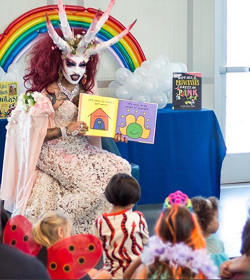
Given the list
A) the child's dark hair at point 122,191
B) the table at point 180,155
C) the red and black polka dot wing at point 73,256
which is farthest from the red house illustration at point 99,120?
the red and black polka dot wing at point 73,256

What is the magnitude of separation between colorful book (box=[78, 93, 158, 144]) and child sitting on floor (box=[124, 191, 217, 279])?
1.85m

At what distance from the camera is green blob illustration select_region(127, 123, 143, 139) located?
12.4 feet

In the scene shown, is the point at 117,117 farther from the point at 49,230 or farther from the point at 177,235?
the point at 177,235

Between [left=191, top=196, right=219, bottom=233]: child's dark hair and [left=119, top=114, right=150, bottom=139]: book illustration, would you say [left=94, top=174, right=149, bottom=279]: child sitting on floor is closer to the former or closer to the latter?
[left=191, top=196, right=219, bottom=233]: child's dark hair

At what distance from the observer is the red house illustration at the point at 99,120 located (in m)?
3.67

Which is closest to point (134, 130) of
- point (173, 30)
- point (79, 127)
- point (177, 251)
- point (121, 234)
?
point (79, 127)

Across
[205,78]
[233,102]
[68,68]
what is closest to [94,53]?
[68,68]

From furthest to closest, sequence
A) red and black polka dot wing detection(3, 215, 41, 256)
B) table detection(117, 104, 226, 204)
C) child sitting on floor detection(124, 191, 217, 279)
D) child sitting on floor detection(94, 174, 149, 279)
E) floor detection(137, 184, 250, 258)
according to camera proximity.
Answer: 1. table detection(117, 104, 226, 204)
2. floor detection(137, 184, 250, 258)
3. child sitting on floor detection(94, 174, 149, 279)
4. red and black polka dot wing detection(3, 215, 41, 256)
5. child sitting on floor detection(124, 191, 217, 279)

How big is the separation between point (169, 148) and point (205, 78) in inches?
47.3

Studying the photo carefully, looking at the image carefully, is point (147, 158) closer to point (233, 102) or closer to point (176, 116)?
point (176, 116)

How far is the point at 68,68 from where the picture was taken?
369 centimetres

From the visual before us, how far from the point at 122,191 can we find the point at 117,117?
1.29 m

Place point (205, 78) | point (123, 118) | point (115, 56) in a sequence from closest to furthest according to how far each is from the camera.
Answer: point (123, 118)
point (115, 56)
point (205, 78)

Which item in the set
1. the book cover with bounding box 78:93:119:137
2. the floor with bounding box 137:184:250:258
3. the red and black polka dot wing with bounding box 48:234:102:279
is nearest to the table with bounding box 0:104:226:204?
the floor with bounding box 137:184:250:258
